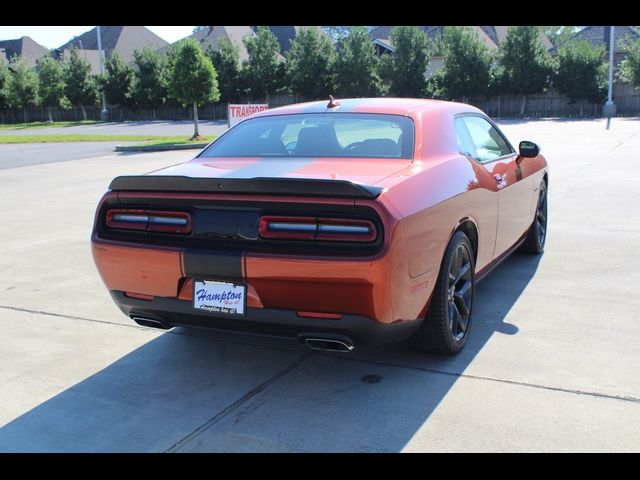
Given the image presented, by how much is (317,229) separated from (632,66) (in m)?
43.2

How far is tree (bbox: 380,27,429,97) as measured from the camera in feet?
150

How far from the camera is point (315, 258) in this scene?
10.4ft

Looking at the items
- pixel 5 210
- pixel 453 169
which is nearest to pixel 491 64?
pixel 5 210

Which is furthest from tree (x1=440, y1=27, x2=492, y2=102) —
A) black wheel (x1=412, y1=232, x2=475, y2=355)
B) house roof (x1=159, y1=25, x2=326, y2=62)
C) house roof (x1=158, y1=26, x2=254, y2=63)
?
black wheel (x1=412, y1=232, x2=475, y2=355)

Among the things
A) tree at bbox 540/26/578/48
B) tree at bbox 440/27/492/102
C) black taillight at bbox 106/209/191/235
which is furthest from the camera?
tree at bbox 540/26/578/48

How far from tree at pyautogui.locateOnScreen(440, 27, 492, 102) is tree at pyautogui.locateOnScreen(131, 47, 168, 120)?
2146cm

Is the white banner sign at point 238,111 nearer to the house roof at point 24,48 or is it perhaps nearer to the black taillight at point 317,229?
the black taillight at point 317,229

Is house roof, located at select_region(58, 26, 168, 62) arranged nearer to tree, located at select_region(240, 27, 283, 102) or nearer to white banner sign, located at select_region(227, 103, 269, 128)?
tree, located at select_region(240, 27, 283, 102)

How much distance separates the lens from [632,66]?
4047cm

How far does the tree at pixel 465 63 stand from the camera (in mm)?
44469

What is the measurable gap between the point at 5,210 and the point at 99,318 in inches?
238

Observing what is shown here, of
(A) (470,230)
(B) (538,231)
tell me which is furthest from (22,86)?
(A) (470,230)
